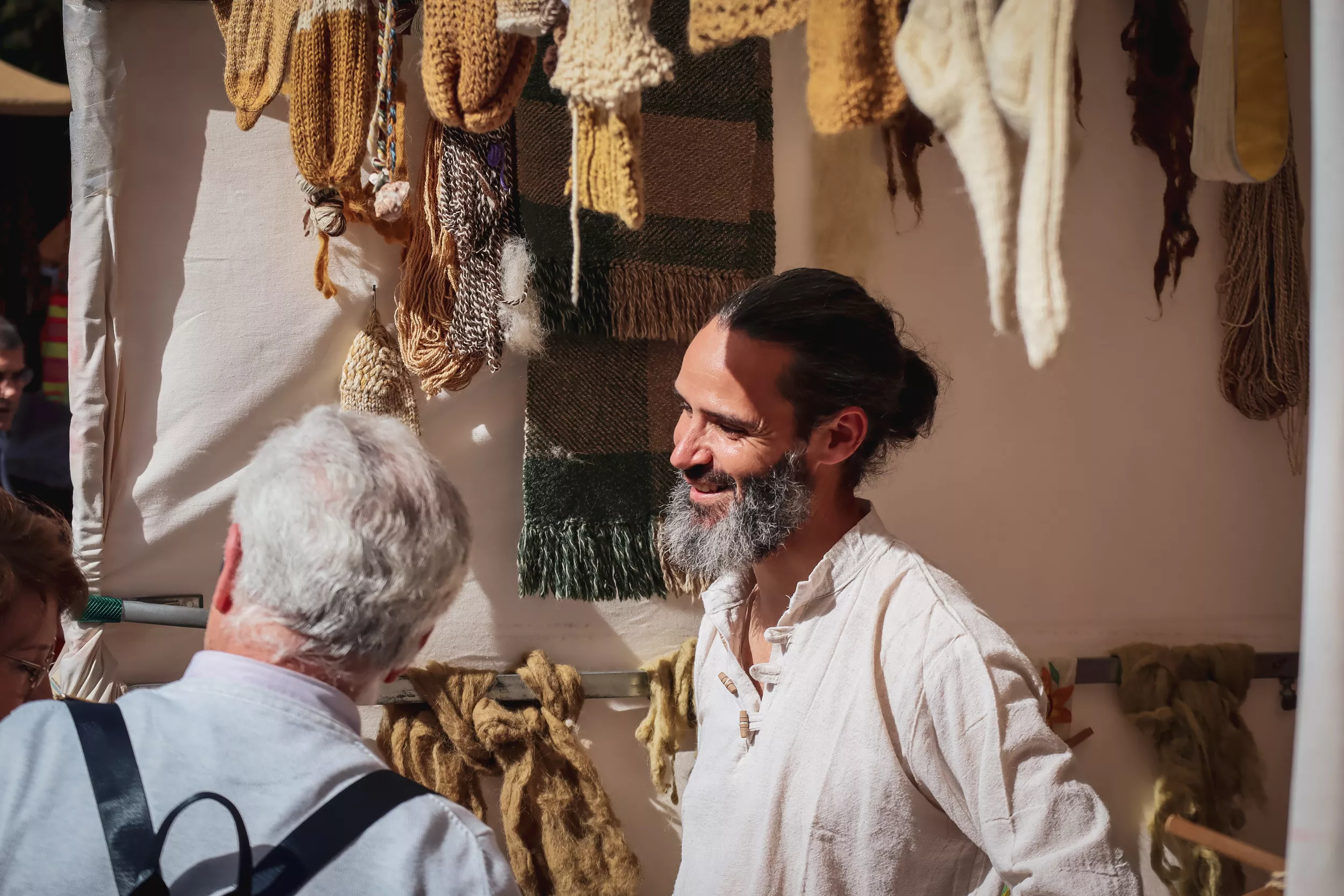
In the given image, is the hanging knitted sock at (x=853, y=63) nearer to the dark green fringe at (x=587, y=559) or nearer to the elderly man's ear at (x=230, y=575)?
the elderly man's ear at (x=230, y=575)

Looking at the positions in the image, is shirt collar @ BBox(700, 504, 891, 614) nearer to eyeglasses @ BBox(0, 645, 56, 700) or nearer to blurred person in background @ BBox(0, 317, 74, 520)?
eyeglasses @ BBox(0, 645, 56, 700)

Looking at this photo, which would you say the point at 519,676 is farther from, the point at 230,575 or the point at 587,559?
the point at 230,575

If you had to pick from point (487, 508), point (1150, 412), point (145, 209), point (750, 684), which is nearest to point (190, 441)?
point (145, 209)

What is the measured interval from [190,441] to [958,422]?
5.41 feet

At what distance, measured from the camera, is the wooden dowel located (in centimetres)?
181

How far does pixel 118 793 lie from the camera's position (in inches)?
34.9

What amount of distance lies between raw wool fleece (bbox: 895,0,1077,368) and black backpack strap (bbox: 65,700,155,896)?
36.2 inches

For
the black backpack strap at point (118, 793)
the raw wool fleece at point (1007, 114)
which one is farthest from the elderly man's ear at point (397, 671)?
the raw wool fleece at point (1007, 114)

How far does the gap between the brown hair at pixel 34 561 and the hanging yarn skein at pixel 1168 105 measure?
2.30m

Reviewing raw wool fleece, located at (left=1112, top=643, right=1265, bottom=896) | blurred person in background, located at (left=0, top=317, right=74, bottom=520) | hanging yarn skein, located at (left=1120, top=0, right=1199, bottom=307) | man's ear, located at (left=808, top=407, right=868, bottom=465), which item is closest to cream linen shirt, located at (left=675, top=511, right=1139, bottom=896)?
man's ear, located at (left=808, top=407, right=868, bottom=465)

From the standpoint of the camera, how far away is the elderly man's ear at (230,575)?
3.26 ft

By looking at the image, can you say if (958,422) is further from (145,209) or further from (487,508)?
(145,209)

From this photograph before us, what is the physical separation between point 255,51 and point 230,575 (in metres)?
1.09

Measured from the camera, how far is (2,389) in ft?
7.64
